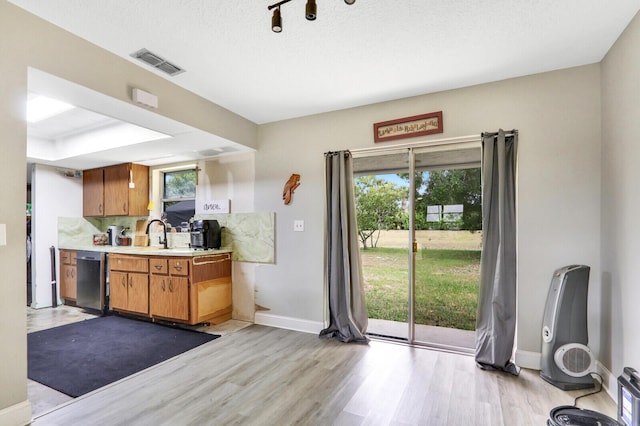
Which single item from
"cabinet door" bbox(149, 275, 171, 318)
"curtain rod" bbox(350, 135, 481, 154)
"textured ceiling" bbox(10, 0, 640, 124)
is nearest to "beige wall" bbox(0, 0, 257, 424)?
"textured ceiling" bbox(10, 0, 640, 124)

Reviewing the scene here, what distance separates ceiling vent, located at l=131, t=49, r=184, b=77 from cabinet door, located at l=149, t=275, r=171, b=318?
2.28 m

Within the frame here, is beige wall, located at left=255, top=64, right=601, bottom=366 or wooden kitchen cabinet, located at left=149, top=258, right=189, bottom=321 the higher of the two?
beige wall, located at left=255, top=64, right=601, bottom=366

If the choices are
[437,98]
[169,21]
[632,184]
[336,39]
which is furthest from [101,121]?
[632,184]

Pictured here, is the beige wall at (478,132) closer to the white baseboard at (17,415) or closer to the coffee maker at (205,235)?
the white baseboard at (17,415)

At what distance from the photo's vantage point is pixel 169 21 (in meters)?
1.92

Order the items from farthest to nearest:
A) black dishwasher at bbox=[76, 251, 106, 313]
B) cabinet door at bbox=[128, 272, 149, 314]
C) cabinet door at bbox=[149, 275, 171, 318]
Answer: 1. black dishwasher at bbox=[76, 251, 106, 313]
2. cabinet door at bbox=[128, 272, 149, 314]
3. cabinet door at bbox=[149, 275, 171, 318]

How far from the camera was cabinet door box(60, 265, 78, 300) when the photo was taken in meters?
4.54

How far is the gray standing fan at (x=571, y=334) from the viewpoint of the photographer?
223 cm

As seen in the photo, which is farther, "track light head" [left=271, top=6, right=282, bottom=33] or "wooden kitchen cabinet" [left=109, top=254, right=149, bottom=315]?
"wooden kitchen cabinet" [left=109, top=254, right=149, bottom=315]

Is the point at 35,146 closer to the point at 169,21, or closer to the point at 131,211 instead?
the point at 131,211

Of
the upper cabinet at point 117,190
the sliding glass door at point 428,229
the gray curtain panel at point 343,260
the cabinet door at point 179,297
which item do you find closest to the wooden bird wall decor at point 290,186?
the gray curtain panel at point 343,260

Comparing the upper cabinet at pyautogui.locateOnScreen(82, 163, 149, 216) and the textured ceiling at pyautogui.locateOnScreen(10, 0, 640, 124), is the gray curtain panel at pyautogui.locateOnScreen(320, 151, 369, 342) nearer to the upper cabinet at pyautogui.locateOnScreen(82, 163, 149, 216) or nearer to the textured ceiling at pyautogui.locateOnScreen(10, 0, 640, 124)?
the textured ceiling at pyautogui.locateOnScreen(10, 0, 640, 124)

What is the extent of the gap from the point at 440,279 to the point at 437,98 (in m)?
1.83

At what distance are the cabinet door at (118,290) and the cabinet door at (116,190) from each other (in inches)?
38.8
